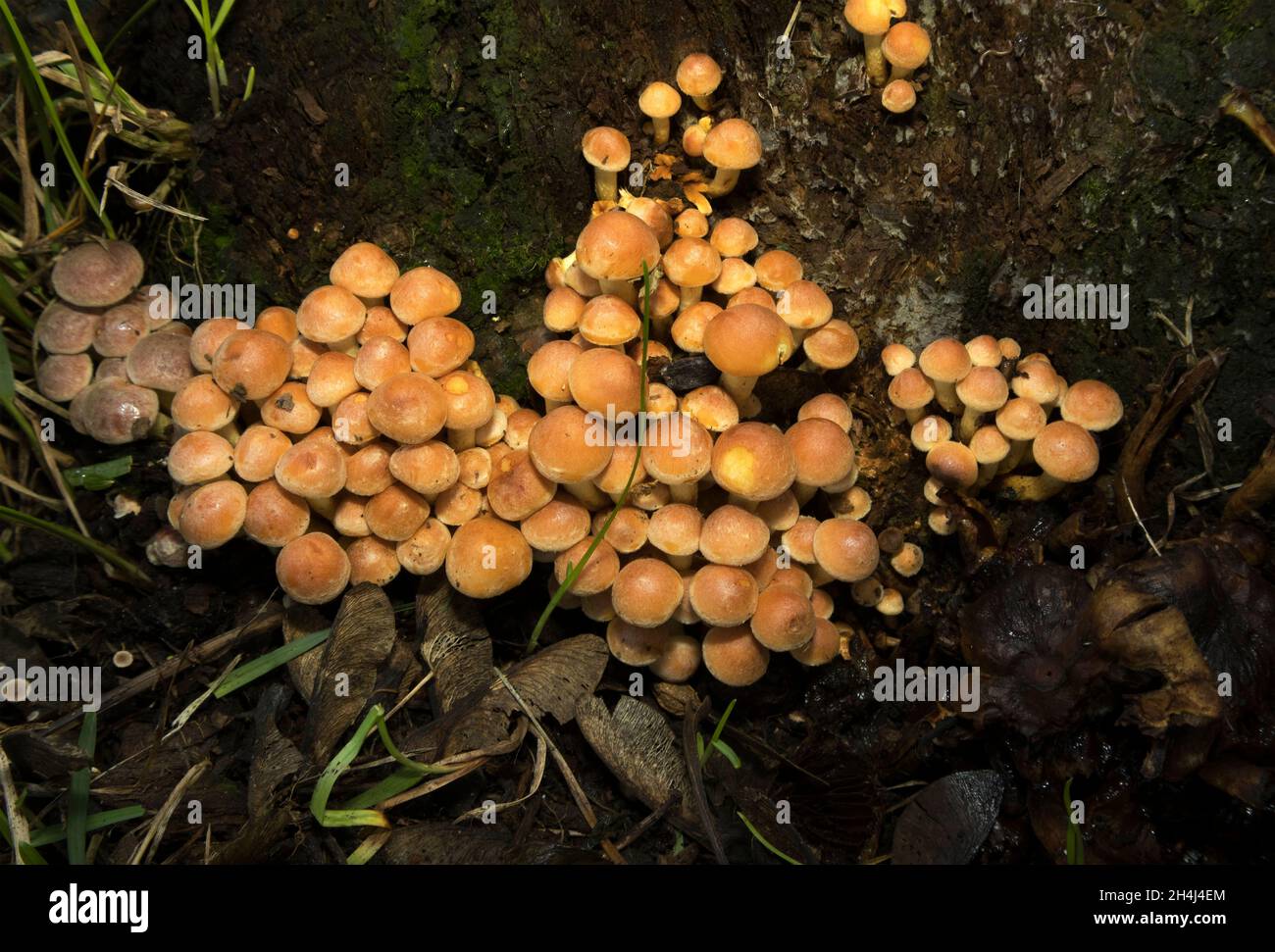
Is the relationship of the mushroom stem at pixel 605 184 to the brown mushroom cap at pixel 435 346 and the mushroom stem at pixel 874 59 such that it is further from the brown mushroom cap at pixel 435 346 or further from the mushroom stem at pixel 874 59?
the mushroom stem at pixel 874 59

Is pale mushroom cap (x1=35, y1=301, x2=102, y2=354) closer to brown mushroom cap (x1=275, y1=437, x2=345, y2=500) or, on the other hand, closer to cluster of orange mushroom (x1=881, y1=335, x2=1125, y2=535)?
brown mushroom cap (x1=275, y1=437, x2=345, y2=500)

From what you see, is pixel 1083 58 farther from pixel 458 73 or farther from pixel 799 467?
pixel 458 73

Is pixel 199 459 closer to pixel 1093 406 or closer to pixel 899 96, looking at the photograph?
pixel 899 96

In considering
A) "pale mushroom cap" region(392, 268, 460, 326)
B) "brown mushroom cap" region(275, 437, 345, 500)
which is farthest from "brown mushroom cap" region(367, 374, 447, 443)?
"pale mushroom cap" region(392, 268, 460, 326)

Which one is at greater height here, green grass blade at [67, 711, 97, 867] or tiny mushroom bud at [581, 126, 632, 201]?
tiny mushroom bud at [581, 126, 632, 201]

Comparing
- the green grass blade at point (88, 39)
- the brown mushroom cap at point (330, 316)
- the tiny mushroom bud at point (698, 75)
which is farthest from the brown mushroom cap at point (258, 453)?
the tiny mushroom bud at point (698, 75)

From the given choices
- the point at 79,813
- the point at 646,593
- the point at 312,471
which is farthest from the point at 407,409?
the point at 79,813
